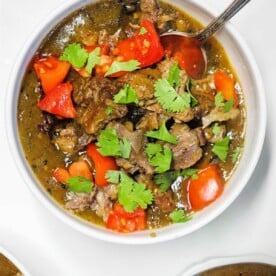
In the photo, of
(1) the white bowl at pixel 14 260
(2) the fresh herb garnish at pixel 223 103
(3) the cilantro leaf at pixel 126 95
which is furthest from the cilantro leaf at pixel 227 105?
(1) the white bowl at pixel 14 260

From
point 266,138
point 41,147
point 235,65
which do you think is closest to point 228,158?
point 266,138

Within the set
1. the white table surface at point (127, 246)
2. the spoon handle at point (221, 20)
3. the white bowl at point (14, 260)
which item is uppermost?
the spoon handle at point (221, 20)

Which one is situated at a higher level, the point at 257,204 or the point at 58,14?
the point at 58,14

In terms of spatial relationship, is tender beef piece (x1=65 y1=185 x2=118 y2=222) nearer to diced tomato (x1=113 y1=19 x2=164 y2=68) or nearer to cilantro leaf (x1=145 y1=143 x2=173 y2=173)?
cilantro leaf (x1=145 y1=143 x2=173 y2=173)

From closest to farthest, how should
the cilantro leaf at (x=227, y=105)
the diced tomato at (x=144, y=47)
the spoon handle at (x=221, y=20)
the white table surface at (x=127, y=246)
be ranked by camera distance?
the spoon handle at (x=221, y=20) < the diced tomato at (x=144, y=47) < the cilantro leaf at (x=227, y=105) < the white table surface at (x=127, y=246)

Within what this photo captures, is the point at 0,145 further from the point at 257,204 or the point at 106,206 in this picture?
the point at 257,204

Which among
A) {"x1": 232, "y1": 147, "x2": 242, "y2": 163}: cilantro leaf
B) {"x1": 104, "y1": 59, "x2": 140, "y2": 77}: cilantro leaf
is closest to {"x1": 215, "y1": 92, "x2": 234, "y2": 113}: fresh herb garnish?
{"x1": 232, "y1": 147, "x2": 242, "y2": 163}: cilantro leaf

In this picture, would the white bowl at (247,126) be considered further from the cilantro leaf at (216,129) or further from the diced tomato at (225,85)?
the cilantro leaf at (216,129)
